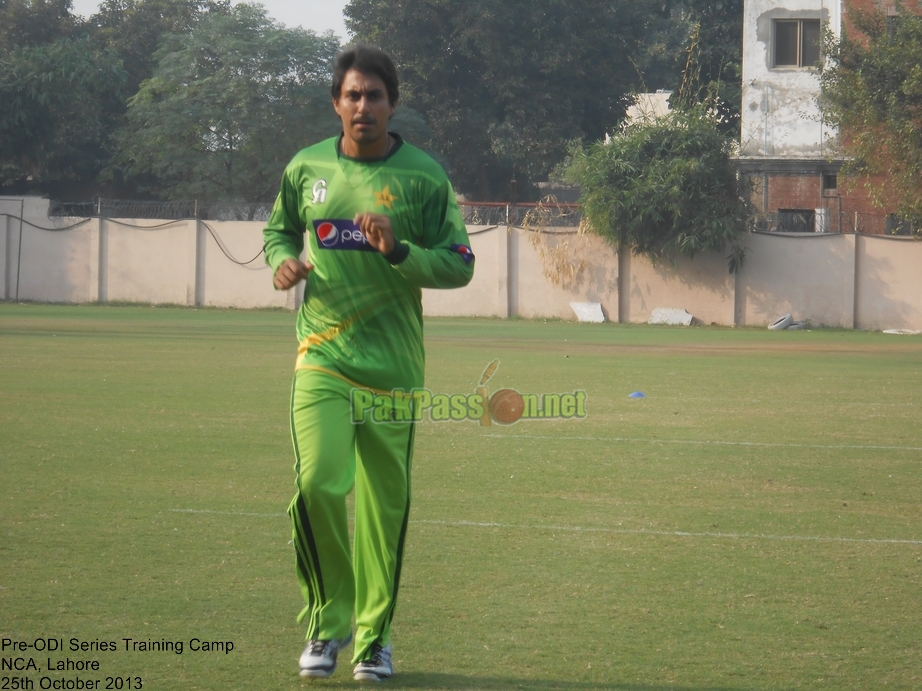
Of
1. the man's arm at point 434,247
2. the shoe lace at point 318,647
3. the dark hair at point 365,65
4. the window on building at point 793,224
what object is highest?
the window on building at point 793,224

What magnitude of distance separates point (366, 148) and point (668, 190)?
2708cm

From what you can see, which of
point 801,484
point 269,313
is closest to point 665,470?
point 801,484

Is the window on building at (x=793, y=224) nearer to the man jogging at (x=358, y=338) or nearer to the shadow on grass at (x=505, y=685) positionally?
the man jogging at (x=358, y=338)

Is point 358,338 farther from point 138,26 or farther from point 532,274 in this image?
point 138,26

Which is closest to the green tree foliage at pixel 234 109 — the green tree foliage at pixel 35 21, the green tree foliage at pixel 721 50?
the green tree foliage at pixel 35 21

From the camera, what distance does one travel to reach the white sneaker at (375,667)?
14.8ft

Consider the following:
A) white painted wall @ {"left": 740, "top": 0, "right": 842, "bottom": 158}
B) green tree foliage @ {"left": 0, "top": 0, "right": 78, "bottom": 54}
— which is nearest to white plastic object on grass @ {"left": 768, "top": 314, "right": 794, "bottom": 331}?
white painted wall @ {"left": 740, "top": 0, "right": 842, "bottom": 158}

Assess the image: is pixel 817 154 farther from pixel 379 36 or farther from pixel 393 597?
pixel 393 597

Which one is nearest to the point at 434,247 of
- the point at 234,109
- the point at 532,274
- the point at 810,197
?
the point at 532,274

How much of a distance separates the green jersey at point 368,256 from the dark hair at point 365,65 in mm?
200

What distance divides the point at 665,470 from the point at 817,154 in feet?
100

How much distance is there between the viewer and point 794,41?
3825 centimetres

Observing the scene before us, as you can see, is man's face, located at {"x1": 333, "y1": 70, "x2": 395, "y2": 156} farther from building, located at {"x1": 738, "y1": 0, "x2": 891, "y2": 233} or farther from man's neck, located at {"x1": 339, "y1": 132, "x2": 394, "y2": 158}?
building, located at {"x1": 738, "y1": 0, "x2": 891, "y2": 233}

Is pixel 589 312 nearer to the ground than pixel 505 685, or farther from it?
farther from it
